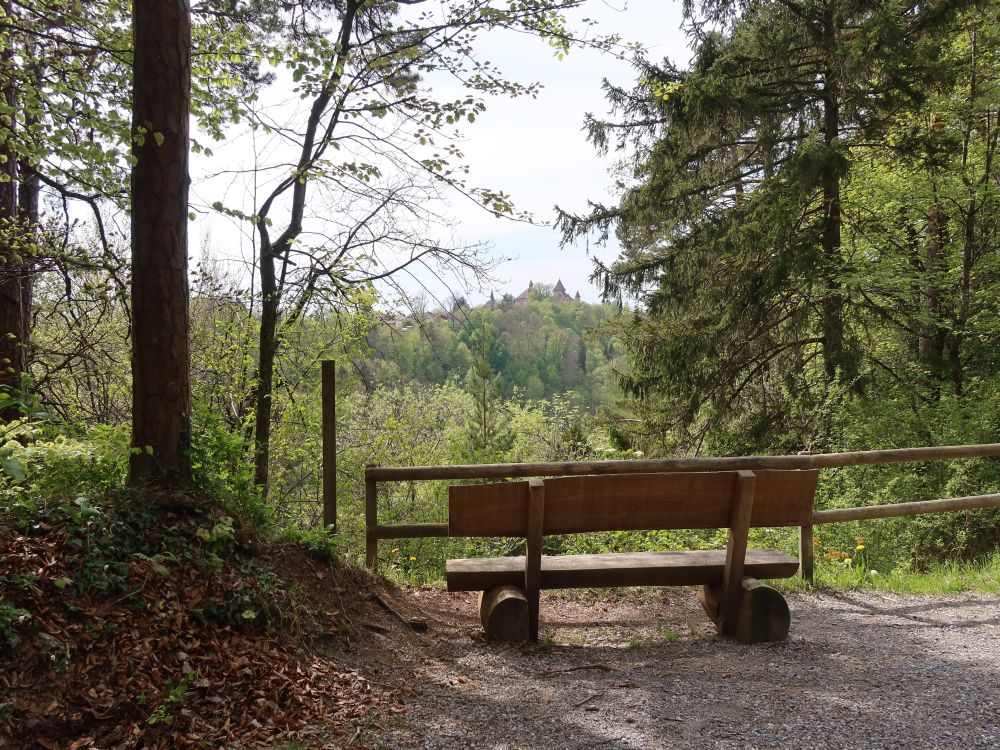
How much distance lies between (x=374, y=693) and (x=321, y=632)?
0.69 m

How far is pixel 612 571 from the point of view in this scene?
461 centimetres

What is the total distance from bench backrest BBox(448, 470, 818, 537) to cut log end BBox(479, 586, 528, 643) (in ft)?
1.40

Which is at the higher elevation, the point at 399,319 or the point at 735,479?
the point at 399,319

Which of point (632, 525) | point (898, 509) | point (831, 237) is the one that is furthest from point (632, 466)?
point (831, 237)

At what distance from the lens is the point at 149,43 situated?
14.1 ft

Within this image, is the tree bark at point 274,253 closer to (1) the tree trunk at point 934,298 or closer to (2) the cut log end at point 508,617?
(2) the cut log end at point 508,617

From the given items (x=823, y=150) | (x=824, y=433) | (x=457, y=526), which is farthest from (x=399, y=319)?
(x=824, y=433)

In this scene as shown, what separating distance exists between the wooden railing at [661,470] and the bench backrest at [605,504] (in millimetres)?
880

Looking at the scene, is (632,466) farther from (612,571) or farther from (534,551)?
(534,551)

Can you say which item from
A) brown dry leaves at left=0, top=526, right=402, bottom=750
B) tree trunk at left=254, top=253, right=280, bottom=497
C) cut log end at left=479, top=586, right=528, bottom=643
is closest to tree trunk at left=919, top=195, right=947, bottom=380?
cut log end at left=479, top=586, right=528, bottom=643

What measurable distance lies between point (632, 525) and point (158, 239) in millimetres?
3694

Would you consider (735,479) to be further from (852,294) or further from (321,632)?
(852,294)

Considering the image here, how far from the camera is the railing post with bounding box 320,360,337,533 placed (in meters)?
5.83

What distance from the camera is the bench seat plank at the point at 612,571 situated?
4.62 meters
